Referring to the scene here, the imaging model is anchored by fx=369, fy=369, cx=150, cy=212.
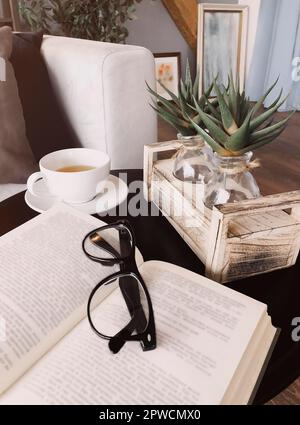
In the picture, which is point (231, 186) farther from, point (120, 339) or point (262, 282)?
point (120, 339)

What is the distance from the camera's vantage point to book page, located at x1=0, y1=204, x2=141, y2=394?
1.28 feet

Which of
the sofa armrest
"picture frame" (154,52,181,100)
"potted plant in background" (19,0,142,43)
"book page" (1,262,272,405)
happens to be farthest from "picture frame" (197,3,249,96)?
"book page" (1,262,272,405)

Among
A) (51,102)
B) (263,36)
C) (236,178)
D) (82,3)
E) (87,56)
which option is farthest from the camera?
(263,36)

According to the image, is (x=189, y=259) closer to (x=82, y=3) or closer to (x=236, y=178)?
(x=236, y=178)

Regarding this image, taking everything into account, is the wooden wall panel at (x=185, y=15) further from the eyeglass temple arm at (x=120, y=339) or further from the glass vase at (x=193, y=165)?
the eyeglass temple arm at (x=120, y=339)

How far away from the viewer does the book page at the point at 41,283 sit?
0.39 metres

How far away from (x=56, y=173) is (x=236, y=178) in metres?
0.30

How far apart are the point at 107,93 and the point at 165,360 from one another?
2.51 feet

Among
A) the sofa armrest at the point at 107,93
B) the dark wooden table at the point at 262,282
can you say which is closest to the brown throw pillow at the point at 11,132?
the sofa armrest at the point at 107,93

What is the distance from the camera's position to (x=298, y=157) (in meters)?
2.33

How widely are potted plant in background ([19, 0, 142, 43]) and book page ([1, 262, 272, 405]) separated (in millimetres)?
1993

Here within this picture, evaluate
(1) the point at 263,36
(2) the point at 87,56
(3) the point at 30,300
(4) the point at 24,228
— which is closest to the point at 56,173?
(4) the point at 24,228

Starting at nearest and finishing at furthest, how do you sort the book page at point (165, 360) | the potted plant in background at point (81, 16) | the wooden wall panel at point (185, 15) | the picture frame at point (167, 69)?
1. the book page at point (165, 360)
2. the potted plant in background at point (81, 16)
3. the wooden wall panel at point (185, 15)
4. the picture frame at point (167, 69)

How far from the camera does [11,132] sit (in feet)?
3.21
